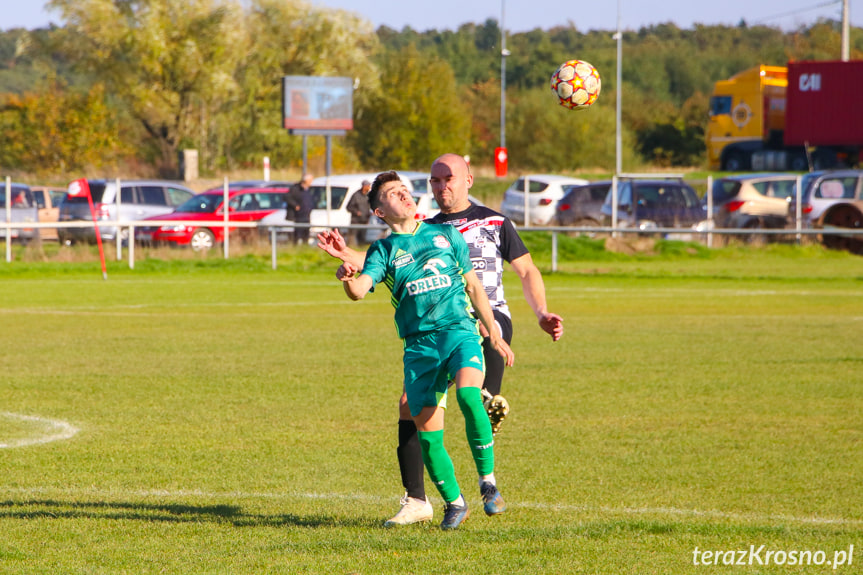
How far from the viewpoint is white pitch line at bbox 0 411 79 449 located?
Answer: 8.41 metres

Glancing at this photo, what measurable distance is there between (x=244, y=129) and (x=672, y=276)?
4274cm

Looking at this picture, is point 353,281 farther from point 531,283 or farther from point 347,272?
point 531,283

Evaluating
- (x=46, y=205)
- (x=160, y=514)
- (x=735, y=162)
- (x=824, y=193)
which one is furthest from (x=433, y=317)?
(x=735, y=162)

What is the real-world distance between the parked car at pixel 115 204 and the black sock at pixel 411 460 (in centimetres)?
2274

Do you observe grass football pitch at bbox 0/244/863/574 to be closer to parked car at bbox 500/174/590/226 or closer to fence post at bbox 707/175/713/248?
fence post at bbox 707/175/713/248

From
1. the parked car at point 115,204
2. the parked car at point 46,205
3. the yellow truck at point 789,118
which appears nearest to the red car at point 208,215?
the parked car at point 115,204

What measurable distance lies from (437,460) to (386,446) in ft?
9.07

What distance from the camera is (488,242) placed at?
6492 mm

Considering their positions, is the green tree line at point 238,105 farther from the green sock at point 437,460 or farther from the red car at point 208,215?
the green sock at point 437,460

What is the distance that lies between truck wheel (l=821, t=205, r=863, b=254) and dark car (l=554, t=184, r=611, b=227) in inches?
232

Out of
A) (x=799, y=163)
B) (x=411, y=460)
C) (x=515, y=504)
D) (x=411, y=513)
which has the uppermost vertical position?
(x=799, y=163)

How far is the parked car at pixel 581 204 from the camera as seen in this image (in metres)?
32.0

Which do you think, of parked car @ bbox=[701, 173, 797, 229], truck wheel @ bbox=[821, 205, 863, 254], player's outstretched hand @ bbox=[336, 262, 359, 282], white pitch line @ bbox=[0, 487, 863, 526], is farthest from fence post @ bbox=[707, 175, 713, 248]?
player's outstretched hand @ bbox=[336, 262, 359, 282]

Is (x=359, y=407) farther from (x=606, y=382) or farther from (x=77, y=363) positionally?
(x=77, y=363)
